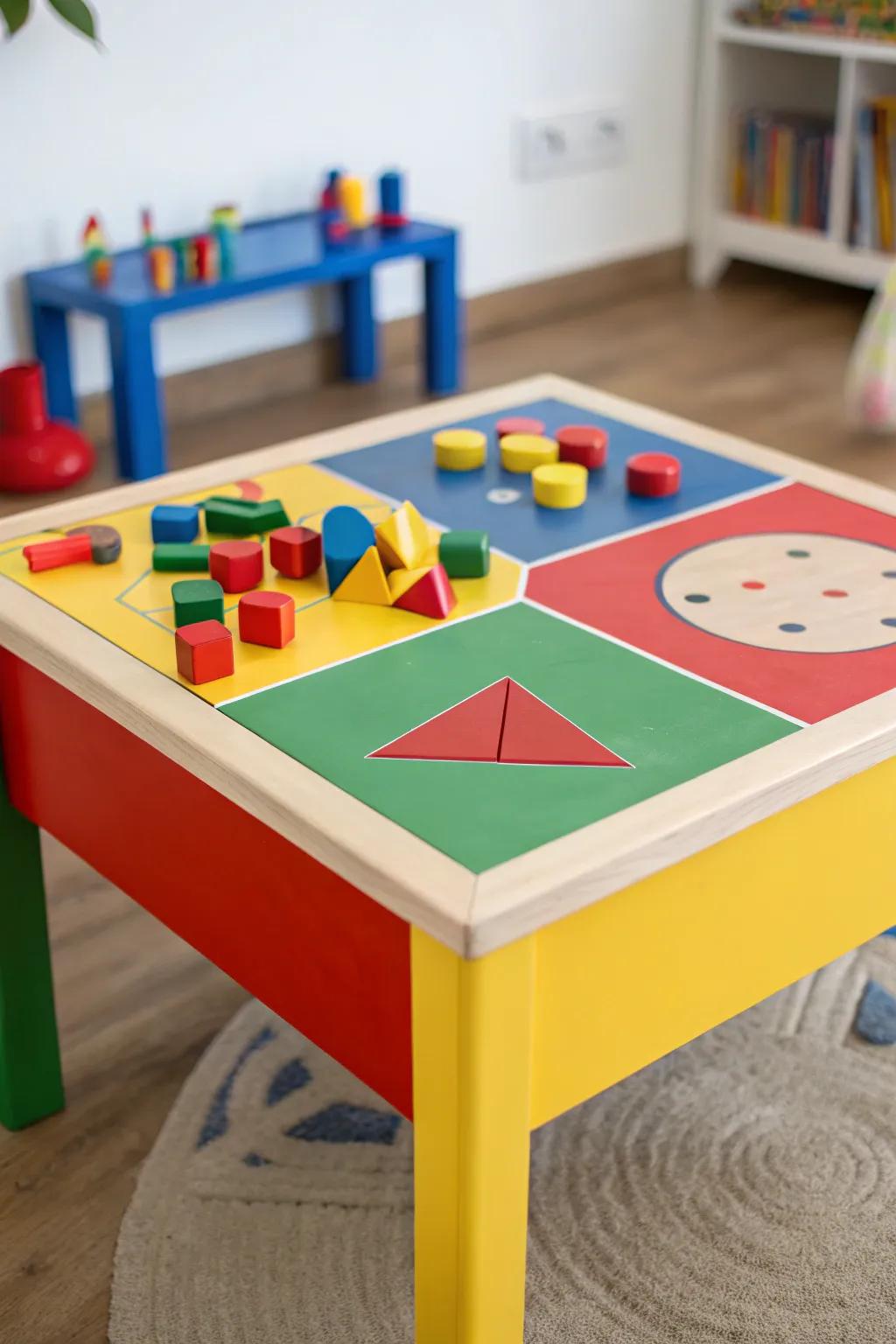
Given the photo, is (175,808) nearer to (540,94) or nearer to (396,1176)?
(396,1176)

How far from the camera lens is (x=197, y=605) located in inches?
41.9

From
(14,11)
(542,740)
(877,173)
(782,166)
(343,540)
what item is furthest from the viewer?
(782,166)

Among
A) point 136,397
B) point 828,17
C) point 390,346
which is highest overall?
point 828,17

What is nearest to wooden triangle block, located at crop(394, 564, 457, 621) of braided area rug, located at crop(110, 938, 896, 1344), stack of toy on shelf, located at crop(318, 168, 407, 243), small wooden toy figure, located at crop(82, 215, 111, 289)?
braided area rug, located at crop(110, 938, 896, 1344)

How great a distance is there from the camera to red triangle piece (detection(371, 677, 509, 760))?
921 millimetres

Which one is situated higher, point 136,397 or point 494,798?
point 494,798

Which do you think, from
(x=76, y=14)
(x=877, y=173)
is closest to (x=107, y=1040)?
(x=76, y=14)

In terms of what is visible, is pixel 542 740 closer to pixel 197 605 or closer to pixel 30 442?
pixel 197 605

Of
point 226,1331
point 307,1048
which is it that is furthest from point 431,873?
point 307,1048

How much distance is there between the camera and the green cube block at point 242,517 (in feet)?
4.00

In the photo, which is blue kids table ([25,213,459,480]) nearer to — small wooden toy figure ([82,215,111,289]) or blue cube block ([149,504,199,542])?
small wooden toy figure ([82,215,111,289])

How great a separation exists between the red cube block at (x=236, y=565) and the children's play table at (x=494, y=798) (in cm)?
2

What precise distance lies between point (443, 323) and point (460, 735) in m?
2.16

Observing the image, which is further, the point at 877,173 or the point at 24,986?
the point at 877,173
